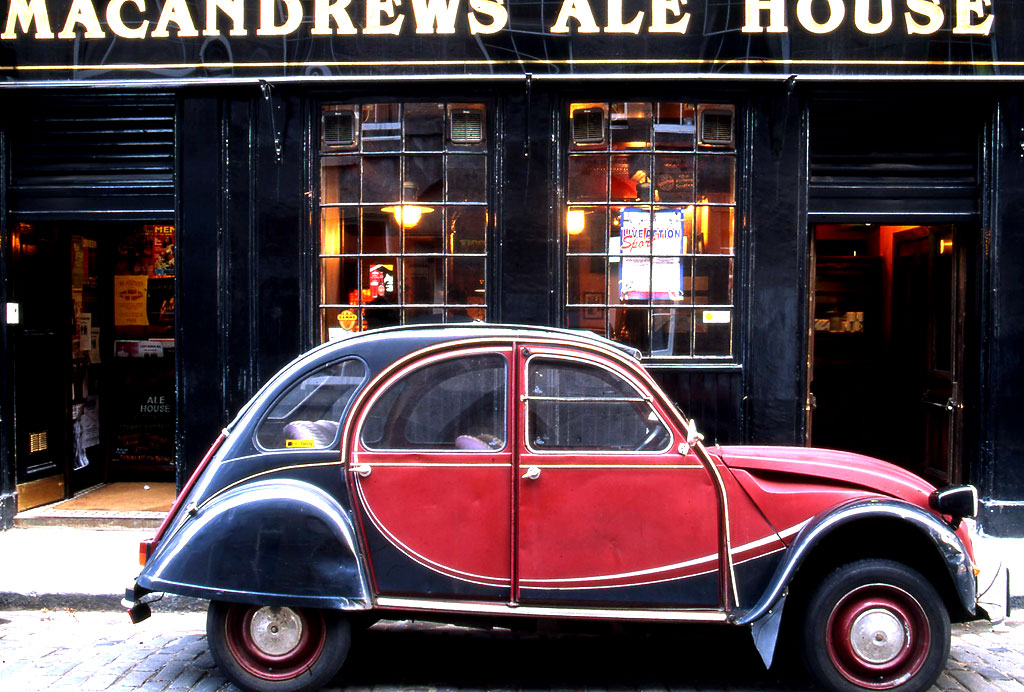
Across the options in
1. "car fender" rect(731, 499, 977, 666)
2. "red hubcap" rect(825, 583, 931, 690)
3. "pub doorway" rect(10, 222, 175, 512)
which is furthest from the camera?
"pub doorway" rect(10, 222, 175, 512)

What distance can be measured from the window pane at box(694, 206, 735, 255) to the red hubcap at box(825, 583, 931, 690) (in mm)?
4196

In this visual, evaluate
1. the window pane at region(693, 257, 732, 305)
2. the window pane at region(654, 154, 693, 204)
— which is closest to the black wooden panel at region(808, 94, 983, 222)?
the window pane at region(693, 257, 732, 305)

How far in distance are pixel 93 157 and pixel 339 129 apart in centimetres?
236

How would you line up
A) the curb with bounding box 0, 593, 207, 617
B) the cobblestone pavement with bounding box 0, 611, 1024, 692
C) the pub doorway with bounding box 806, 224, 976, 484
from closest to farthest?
the cobblestone pavement with bounding box 0, 611, 1024, 692 → the curb with bounding box 0, 593, 207, 617 → the pub doorway with bounding box 806, 224, 976, 484

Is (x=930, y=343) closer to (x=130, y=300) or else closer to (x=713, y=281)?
(x=713, y=281)

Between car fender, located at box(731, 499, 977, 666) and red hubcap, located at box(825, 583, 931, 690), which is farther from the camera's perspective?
red hubcap, located at box(825, 583, 931, 690)

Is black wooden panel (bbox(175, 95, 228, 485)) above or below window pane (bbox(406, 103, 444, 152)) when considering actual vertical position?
below

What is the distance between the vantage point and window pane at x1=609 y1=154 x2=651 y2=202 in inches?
321

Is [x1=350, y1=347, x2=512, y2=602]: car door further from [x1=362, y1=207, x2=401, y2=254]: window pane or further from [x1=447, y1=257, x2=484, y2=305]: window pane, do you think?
[x1=362, y1=207, x2=401, y2=254]: window pane

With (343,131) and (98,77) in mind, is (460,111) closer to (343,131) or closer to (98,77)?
(343,131)

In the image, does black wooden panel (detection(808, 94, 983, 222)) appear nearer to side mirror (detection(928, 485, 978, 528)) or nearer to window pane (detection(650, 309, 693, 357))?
window pane (detection(650, 309, 693, 357))

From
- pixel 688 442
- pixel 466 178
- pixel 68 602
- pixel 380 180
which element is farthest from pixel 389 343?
pixel 380 180

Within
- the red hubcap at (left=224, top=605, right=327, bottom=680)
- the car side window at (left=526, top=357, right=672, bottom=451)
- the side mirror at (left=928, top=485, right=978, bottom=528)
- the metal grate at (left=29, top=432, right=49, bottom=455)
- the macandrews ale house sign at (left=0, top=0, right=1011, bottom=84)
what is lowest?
the red hubcap at (left=224, top=605, right=327, bottom=680)

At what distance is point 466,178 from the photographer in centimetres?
821
